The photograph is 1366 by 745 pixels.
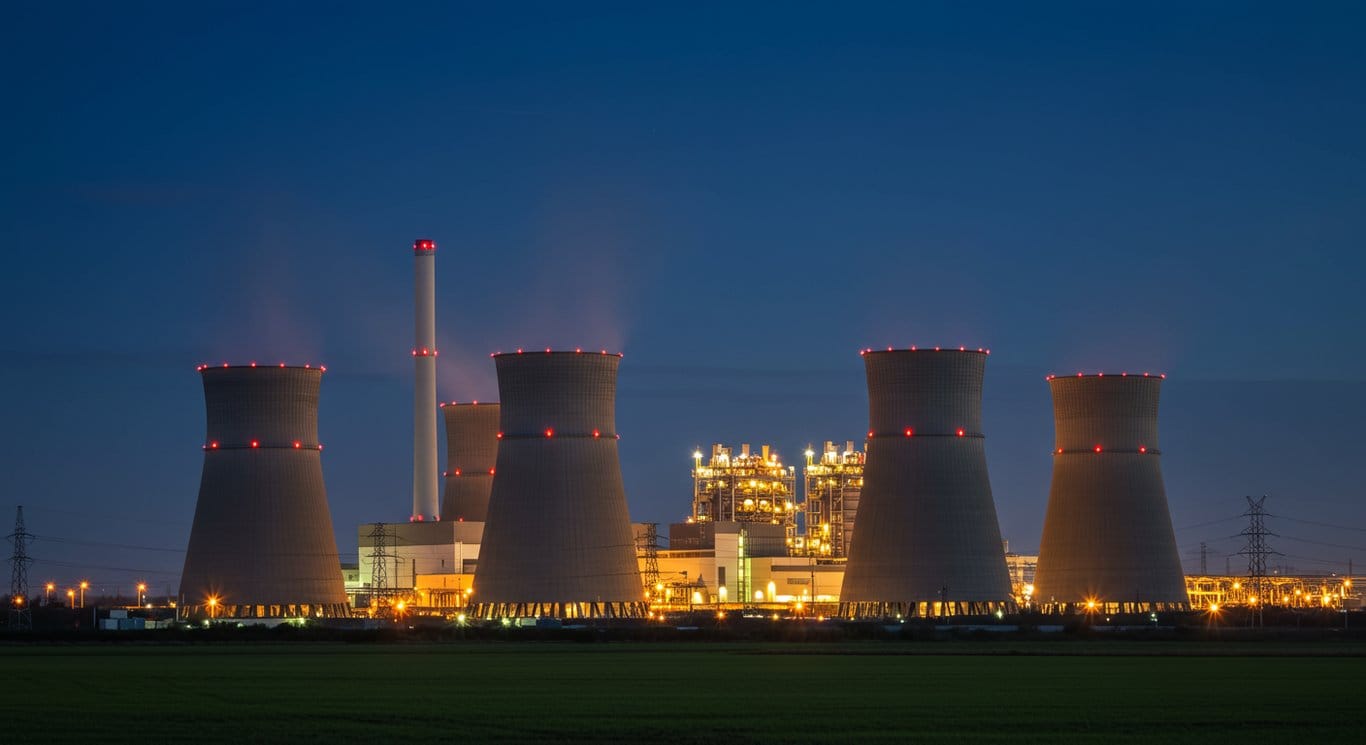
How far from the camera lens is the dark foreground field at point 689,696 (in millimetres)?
24141

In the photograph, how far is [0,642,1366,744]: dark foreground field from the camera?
24141 mm

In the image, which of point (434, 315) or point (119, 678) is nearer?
point (119, 678)

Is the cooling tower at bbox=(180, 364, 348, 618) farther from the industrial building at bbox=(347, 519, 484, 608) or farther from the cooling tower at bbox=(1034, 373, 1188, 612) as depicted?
the cooling tower at bbox=(1034, 373, 1188, 612)

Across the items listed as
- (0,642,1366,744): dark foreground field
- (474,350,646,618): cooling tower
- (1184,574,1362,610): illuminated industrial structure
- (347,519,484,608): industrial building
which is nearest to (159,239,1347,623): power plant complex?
(474,350,646,618): cooling tower

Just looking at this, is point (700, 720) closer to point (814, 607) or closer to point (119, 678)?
point (119, 678)

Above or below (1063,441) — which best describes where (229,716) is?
below

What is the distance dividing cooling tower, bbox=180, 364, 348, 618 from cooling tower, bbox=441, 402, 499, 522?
55.8ft

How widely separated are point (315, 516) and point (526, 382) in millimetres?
9841

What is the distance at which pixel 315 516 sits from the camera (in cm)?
6875

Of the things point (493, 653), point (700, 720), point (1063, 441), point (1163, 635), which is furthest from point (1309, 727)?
point (1063, 441)

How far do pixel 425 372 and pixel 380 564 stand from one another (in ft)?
30.4

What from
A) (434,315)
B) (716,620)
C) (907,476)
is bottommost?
(716,620)

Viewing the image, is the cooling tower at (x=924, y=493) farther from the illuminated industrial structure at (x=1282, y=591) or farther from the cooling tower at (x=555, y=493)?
the illuminated industrial structure at (x=1282, y=591)

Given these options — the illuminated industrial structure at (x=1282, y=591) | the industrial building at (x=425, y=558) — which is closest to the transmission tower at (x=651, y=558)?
the industrial building at (x=425, y=558)
